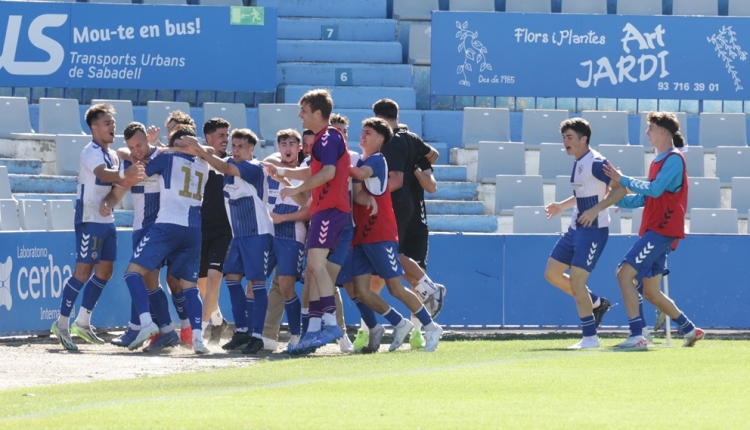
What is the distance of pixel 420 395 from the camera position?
7.97 metres

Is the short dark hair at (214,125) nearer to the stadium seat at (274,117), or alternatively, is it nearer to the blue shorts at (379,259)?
the blue shorts at (379,259)

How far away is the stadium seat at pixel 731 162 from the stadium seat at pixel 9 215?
10673 millimetres

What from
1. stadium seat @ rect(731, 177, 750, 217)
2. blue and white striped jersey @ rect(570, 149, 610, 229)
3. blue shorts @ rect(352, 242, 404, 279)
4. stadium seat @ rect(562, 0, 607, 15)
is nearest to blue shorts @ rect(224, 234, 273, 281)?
blue shorts @ rect(352, 242, 404, 279)

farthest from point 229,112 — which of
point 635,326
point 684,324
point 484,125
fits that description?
point 684,324

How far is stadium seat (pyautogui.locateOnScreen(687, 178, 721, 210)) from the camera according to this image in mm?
18688

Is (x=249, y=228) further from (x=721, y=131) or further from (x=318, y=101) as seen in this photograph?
(x=721, y=131)

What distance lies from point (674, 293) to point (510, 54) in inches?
256

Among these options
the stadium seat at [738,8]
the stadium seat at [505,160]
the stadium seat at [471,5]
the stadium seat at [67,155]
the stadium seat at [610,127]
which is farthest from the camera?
the stadium seat at [738,8]

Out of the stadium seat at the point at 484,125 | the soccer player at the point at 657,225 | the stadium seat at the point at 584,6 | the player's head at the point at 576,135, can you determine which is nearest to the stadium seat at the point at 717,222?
the stadium seat at the point at 484,125

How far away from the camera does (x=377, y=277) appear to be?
12.5 metres

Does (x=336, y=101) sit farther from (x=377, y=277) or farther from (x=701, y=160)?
(x=377, y=277)

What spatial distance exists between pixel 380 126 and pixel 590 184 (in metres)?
2.26

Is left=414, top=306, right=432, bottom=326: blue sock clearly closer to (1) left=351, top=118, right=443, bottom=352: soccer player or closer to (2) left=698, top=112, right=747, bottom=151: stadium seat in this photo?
(1) left=351, top=118, right=443, bottom=352: soccer player

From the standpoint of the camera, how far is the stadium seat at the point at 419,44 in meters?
21.4
